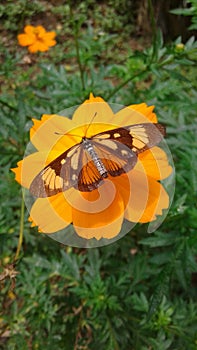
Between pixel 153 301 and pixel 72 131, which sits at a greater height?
pixel 72 131

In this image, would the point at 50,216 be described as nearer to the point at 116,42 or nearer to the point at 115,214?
the point at 115,214

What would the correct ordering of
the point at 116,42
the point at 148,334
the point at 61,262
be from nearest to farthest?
the point at 148,334 < the point at 61,262 < the point at 116,42

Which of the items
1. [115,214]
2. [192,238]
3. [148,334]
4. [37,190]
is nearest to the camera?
[37,190]

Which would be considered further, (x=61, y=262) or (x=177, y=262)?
(x=61, y=262)

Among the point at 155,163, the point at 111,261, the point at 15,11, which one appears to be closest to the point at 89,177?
the point at 155,163

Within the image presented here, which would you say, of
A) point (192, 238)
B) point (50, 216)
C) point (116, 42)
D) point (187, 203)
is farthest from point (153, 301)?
point (116, 42)

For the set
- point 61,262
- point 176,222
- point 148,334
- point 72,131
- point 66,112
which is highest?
point 72,131

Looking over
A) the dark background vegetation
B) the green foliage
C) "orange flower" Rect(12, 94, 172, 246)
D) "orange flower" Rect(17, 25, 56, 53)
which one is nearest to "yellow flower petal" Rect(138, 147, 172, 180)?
"orange flower" Rect(12, 94, 172, 246)
